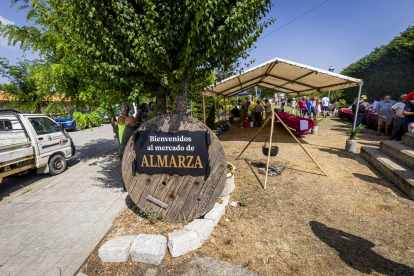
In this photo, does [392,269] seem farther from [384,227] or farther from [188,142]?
[188,142]

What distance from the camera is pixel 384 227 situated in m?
3.18

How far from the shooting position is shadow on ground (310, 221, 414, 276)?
239 centimetres

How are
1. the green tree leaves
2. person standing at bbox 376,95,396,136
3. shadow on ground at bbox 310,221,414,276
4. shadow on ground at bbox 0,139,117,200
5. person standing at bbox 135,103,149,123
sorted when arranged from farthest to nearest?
1. the green tree leaves
2. person standing at bbox 376,95,396,136
3. shadow on ground at bbox 0,139,117,200
4. person standing at bbox 135,103,149,123
5. shadow on ground at bbox 310,221,414,276

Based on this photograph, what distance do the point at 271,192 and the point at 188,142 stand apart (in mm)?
2611

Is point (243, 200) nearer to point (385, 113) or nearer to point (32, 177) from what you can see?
point (32, 177)

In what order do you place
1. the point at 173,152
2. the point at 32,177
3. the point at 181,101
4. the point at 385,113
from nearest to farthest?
the point at 173,152 < the point at 181,101 < the point at 32,177 < the point at 385,113

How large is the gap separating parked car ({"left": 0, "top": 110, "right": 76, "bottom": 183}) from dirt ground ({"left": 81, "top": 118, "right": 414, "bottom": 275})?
3616mm

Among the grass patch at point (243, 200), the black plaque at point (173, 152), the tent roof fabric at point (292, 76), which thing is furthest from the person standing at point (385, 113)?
the black plaque at point (173, 152)

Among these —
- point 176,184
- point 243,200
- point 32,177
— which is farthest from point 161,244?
point 32,177

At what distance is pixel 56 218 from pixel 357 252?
5.18m

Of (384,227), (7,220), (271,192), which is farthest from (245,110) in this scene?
(7,220)

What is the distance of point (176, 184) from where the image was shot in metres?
3.10

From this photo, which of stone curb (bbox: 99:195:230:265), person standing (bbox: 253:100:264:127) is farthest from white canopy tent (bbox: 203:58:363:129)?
stone curb (bbox: 99:195:230:265)

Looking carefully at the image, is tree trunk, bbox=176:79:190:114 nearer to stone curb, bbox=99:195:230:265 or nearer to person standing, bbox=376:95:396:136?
stone curb, bbox=99:195:230:265
